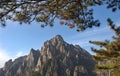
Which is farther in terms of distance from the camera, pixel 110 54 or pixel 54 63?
pixel 54 63

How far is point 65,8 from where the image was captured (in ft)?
49.8

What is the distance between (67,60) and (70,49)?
1884cm

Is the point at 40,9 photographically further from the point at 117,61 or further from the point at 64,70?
the point at 64,70

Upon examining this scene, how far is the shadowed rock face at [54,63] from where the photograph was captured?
144625mm

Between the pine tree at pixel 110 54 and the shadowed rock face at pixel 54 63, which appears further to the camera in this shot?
the shadowed rock face at pixel 54 63

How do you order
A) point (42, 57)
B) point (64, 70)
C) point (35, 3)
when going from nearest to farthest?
point (35, 3)
point (64, 70)
point (42, 57)

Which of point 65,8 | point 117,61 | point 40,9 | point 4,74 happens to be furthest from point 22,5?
point 4,74

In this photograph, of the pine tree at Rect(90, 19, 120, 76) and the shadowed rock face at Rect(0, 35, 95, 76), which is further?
the shadowed rock face at Rect(0, 35, 95, 76)

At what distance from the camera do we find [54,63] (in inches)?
5758

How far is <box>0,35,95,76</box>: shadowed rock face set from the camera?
14462 cm

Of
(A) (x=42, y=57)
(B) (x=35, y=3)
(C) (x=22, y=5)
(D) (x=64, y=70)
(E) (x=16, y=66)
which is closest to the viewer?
(B) (x=35, y=3)

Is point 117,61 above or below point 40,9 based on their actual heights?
below

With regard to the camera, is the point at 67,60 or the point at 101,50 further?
the point at 67,60

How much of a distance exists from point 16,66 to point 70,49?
35.6m
